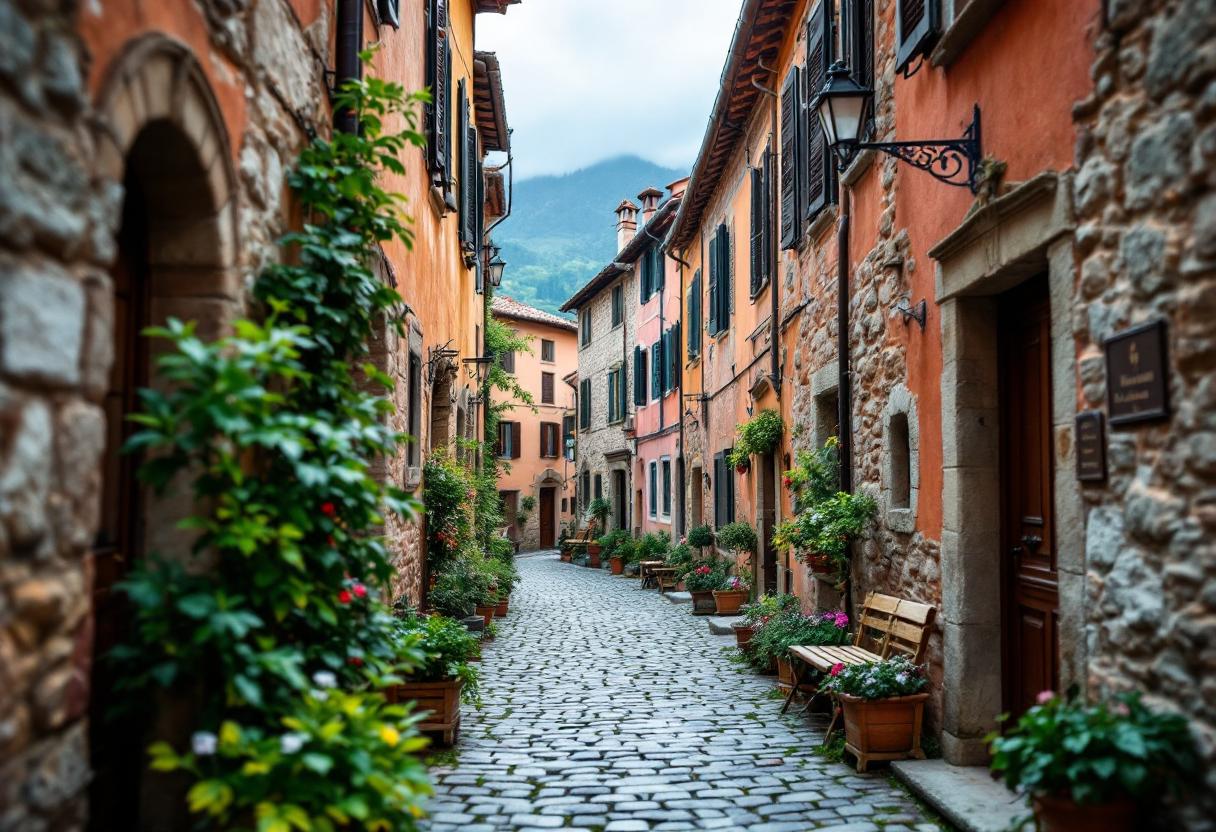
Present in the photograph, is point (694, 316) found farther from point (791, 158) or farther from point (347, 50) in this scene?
point (347, 50)

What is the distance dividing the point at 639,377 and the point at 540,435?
11.5m

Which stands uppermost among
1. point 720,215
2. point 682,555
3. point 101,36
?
point 720,215

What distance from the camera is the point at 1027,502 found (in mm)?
4828

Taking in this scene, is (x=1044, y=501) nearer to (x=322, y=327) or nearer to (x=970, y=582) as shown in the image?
(x=970, y=582)

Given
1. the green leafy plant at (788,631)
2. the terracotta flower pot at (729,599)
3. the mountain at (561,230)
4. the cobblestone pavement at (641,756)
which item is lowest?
the cobblestone pavement at (641,756)

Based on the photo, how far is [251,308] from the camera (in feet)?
11.6

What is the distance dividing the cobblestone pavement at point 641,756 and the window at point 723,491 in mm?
4032

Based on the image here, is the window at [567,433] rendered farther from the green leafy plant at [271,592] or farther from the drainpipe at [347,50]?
the green leafy plant at [271,592]

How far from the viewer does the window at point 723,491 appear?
13586 mm

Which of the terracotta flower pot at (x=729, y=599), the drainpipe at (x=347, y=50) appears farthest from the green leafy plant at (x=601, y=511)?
the drainpipe at (x=347, y=50)

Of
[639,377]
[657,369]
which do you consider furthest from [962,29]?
[639,377]

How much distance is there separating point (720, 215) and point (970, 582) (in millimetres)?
10386

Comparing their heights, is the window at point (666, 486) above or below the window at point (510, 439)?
below

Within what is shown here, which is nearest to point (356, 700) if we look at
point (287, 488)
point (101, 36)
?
point (287, 488)
